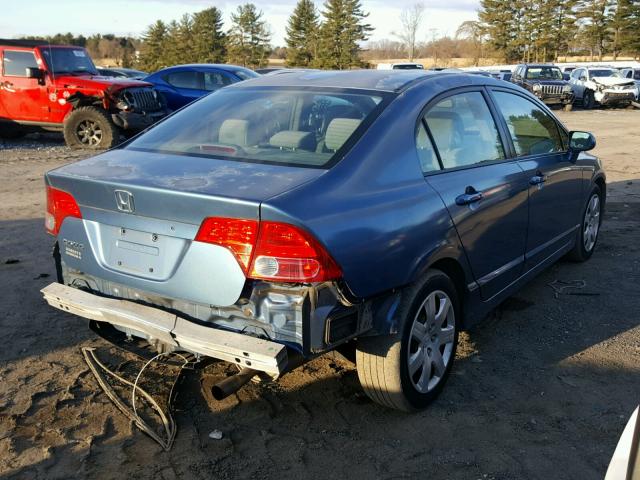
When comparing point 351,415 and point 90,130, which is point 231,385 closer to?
point 351,415

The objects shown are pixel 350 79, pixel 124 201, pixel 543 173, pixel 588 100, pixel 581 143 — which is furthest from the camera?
pixel 588 100

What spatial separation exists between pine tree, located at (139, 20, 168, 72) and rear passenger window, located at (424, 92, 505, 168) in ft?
187

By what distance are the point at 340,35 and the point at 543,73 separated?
31577mm

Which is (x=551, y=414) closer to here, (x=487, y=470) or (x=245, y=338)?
(x=487, y=470)

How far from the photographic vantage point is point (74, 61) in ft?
43.5

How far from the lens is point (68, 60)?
1315 cm

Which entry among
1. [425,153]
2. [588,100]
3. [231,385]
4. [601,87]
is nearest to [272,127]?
[425,153]

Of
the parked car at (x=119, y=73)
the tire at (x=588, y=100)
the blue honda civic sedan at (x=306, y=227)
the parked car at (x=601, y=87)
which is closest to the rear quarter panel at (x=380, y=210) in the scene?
the blue honda civic sedan at (x=306, y=227)

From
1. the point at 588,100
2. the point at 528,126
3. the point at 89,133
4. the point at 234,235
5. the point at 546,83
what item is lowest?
the point at 588,100

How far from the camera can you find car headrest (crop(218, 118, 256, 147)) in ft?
11.4

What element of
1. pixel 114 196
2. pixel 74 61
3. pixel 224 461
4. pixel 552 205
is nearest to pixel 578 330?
pixel 552 205

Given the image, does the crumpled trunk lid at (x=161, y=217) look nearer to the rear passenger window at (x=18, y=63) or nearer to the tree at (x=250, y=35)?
the rear passenger window at (x=18, y=63)

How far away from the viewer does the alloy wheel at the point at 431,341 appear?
10.8 ft

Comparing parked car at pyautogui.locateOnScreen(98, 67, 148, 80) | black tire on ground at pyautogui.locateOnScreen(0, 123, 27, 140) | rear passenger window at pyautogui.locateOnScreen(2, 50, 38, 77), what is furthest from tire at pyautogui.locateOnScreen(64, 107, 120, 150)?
parked car at pyautogui.locateOnScreen(98, 67, 148, 80)
